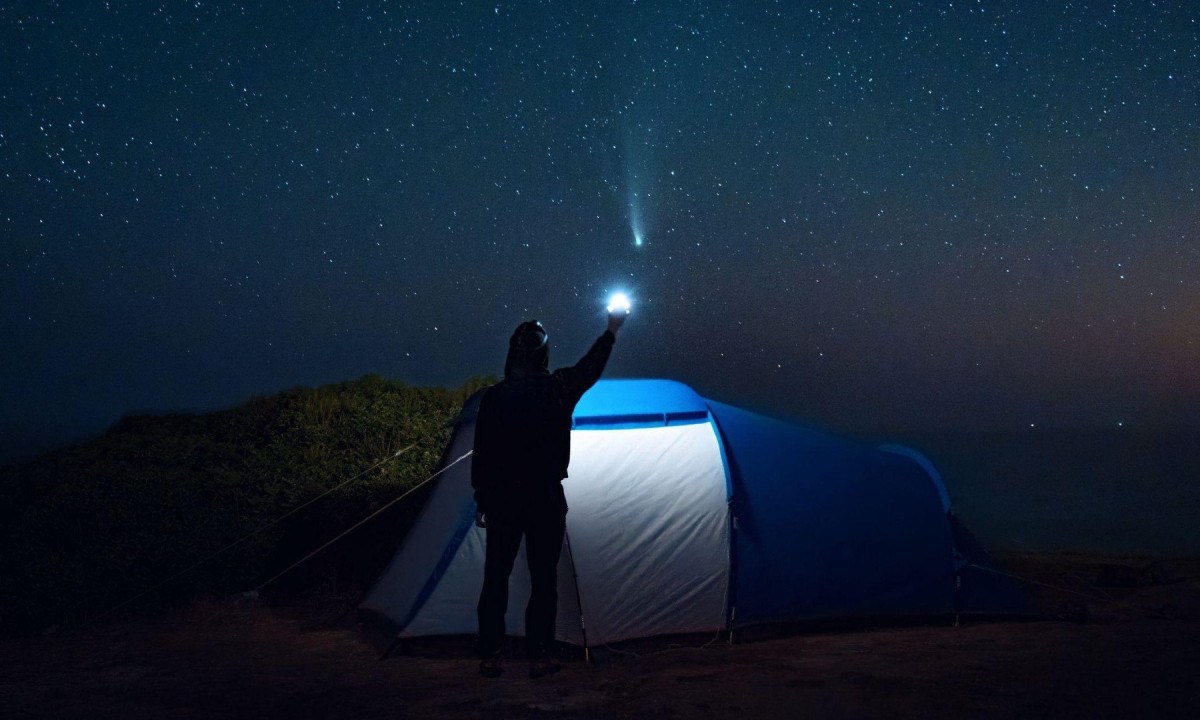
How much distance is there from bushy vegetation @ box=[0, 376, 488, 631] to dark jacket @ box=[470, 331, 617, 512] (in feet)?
11.4

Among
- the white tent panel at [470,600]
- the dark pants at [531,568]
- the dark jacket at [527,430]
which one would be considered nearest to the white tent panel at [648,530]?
the white tent panel at [470,600]

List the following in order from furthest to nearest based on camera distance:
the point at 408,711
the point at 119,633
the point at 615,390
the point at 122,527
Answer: the point at 122,527 → the point at 119,633 → the point at 615,390 → the point at 408,711

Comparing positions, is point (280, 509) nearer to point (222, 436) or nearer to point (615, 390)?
point (222, 436)

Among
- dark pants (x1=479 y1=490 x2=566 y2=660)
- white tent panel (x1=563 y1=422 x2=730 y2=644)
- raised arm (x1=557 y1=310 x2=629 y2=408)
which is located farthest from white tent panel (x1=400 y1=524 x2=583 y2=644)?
raised arm (x1=557 y1=310 x2=629 y2=408)

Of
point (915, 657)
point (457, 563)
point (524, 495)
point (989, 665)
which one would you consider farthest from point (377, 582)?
point (989, 665)

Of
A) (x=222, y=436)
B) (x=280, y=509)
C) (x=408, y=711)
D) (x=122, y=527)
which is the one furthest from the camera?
(x=222, y=436)

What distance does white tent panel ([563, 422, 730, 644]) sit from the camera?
7359 mm

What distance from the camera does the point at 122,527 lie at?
9789 millimetres

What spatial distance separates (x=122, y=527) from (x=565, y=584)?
5.60 m

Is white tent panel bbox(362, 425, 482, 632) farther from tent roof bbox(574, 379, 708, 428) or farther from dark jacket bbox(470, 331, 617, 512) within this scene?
dark jacket bbox(470, 331, 617, 512)

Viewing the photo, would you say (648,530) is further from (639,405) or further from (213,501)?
(213,501)

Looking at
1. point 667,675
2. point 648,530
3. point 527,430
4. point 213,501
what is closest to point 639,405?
point 648,530

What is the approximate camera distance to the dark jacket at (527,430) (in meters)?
6.31

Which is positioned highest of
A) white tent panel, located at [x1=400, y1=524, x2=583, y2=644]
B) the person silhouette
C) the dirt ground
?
the person silhouette
